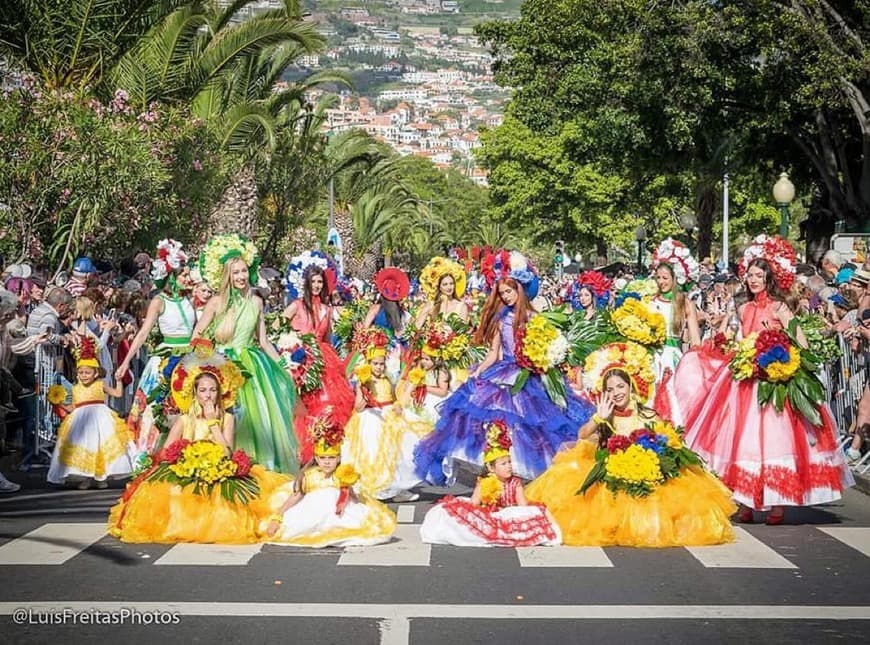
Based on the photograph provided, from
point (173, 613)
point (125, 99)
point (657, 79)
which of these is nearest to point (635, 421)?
point (173, 613)

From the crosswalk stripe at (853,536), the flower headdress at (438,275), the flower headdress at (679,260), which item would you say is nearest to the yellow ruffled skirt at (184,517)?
the crosswalk stripe at (853,536)

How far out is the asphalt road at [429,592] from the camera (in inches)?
316

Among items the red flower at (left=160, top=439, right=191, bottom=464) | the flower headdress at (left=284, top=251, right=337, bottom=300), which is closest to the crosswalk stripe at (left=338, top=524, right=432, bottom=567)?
the red flower at (left=160, top=439, right=191, bottom=464)

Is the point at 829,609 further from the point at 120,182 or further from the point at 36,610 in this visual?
the point at 120,182

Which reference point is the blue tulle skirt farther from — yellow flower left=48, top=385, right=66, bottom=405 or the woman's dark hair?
yellow flower left=48, top=385, right=66, bottom=405

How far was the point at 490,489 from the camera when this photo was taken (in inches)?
424

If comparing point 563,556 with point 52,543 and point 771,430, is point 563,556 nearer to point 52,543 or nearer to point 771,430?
point 771,430

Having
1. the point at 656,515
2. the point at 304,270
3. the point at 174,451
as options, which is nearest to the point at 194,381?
the point at 174,451

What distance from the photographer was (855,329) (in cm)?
1567

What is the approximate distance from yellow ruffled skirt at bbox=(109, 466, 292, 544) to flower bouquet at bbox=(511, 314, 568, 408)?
9.91 ft

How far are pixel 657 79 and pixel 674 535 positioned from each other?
2329cm

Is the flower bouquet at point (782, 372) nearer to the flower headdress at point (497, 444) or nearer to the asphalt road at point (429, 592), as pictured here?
the asphalt road at point (429, 592)

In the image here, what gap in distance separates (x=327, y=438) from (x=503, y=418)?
2434mm

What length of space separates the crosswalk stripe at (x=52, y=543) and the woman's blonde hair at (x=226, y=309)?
2.07 metres
